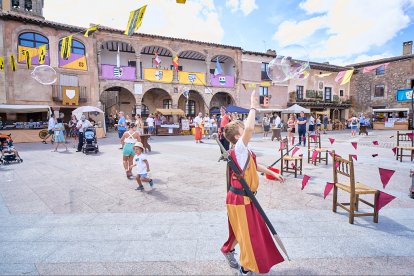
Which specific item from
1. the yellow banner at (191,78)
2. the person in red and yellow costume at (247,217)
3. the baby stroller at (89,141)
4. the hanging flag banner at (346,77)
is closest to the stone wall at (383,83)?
the yellow banner at (191,78)

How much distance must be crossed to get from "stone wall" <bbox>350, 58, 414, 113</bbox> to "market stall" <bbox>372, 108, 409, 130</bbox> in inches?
34.0

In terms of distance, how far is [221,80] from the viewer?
25.0 meters

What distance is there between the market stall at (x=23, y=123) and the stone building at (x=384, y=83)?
34.1 m

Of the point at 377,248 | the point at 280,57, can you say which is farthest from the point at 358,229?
the point at 280,57

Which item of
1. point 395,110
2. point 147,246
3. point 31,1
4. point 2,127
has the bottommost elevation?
point 147,246

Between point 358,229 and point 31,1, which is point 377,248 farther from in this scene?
point 31,1

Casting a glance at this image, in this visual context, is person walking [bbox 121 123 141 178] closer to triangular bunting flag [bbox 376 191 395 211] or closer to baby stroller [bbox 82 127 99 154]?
baby stroller [bbox 82 127 99 154]

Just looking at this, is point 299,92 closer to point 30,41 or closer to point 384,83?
point 384,83

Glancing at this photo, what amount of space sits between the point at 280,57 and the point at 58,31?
17331mm

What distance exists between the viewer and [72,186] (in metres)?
5.52

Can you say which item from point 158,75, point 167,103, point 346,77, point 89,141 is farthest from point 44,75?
point 167,103

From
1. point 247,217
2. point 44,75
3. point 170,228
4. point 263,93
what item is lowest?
point 170,228

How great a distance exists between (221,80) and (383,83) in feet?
76.5

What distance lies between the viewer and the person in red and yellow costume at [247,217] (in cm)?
218
